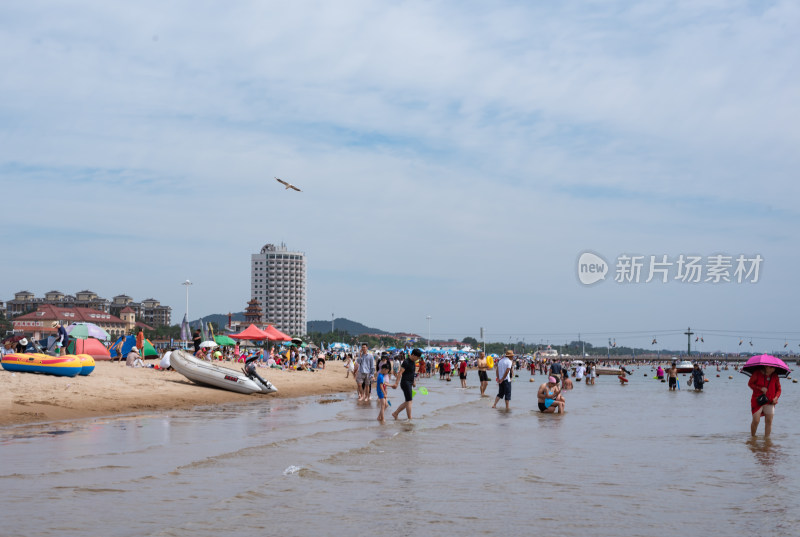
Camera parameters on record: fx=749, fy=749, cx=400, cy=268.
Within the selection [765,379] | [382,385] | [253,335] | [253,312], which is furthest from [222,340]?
[253,312]

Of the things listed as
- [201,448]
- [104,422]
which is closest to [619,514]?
[201,448]

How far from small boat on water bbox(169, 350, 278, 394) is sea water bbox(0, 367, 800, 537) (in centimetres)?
822

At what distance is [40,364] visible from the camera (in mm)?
21031

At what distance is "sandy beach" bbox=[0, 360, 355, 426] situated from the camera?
16656mm

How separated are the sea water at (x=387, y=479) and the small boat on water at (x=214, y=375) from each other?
822 cm

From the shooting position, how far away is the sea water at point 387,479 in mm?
6988

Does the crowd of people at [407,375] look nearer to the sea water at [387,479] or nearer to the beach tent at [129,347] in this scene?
the beach tent at [129,347]

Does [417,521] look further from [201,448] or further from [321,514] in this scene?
[201,448]

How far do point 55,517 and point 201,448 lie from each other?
5.20m

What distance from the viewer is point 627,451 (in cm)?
1280

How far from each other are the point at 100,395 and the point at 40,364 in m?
2.51

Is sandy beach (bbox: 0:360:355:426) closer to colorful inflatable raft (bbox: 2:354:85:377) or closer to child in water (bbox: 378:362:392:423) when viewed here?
colorful inflatable raft (bbox: 2:354:85:377)

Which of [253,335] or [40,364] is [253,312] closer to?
[253,335]

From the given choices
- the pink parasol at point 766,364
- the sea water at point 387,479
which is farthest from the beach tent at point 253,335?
the pink parasol at point 766,364
